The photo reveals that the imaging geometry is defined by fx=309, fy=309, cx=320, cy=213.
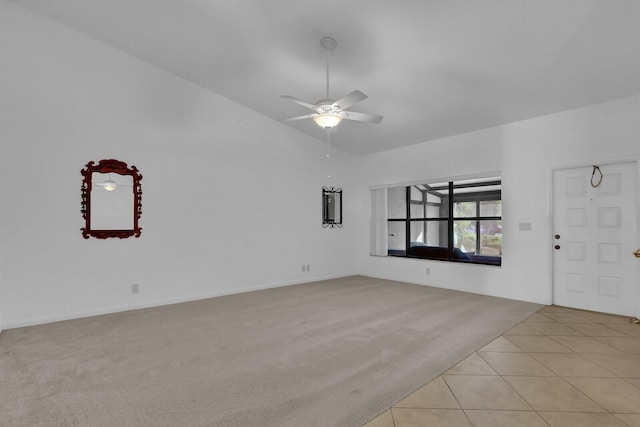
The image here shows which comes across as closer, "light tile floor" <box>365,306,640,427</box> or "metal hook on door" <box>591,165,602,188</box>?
"light tile floor" <box>365,306,640,427</box>

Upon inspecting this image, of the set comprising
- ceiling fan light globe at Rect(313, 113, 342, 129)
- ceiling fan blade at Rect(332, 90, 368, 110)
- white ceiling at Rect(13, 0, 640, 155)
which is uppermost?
white ceiling at Rect(13, 0, 640, 155)

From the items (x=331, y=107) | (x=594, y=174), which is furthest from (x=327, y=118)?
(x=594, y=174)

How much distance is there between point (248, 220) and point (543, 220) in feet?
15.1

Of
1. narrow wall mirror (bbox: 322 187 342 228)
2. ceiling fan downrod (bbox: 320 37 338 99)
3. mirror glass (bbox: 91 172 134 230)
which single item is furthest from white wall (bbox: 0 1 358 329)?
ceiling fan downrod (bbox: 320 37 338 99)

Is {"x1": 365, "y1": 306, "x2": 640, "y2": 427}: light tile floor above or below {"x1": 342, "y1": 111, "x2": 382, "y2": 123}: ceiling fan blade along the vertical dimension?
below

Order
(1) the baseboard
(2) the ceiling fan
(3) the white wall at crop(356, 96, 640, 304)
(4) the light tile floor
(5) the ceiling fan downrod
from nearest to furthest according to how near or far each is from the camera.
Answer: (4) the light tile floor, (2) the ceiling fan, (5) the ceiling fan downrod, (1) the baseboard, (3) the white wall at crop(356, 96, 640, 304)

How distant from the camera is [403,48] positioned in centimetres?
343

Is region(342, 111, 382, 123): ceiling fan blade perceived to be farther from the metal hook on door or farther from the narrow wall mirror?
the narrow wall mirror

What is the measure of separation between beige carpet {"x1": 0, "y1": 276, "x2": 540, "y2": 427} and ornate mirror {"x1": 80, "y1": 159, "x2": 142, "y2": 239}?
112cm

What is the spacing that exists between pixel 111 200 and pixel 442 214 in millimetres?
7520

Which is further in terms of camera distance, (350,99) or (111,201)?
(111,201)

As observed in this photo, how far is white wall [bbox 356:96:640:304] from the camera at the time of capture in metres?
3.98

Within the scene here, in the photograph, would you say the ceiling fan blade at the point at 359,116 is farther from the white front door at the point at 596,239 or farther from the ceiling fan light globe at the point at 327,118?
the white front door at the point at 596,239

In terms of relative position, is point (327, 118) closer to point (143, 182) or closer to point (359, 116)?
point (359, 116)
